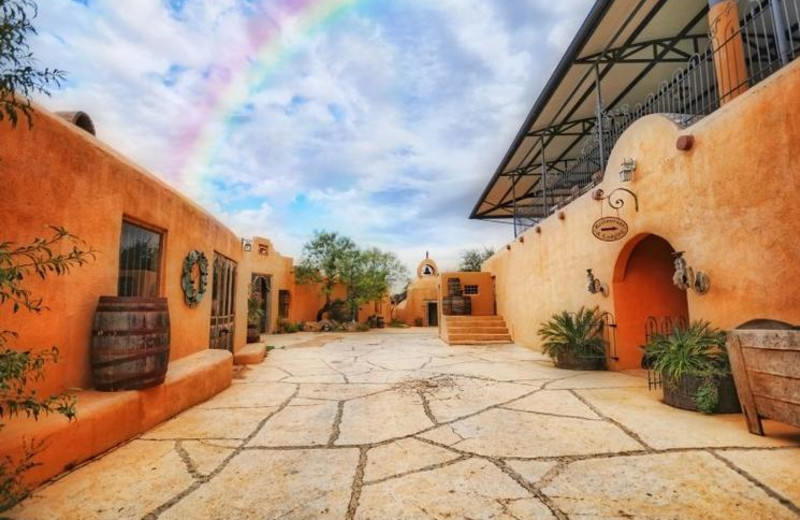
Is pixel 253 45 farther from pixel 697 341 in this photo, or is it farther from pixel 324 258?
pixel 324 258

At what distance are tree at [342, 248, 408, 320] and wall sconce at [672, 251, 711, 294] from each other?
15.9 m

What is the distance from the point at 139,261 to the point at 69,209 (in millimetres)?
1397

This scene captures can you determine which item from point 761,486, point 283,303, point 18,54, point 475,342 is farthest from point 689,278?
point 283,303

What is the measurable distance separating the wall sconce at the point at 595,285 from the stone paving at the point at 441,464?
2.25 meters

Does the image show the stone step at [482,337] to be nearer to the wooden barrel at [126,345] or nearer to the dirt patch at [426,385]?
the dirt patch at [426,385]

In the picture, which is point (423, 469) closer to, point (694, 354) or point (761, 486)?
point (761, 486)

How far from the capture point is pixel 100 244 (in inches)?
132

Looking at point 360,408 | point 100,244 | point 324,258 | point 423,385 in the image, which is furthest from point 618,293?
point 324,258

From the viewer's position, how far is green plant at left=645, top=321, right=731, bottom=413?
3.51m

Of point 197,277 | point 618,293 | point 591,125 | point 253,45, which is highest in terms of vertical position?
point 253,45

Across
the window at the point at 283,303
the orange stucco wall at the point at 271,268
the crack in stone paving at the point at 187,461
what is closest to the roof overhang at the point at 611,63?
the crack in stone paving at the point at 187,461

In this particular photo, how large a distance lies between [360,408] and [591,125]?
→ 986 cm

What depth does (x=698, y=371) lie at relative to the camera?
142 inches

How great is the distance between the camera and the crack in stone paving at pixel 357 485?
6.34 ft
